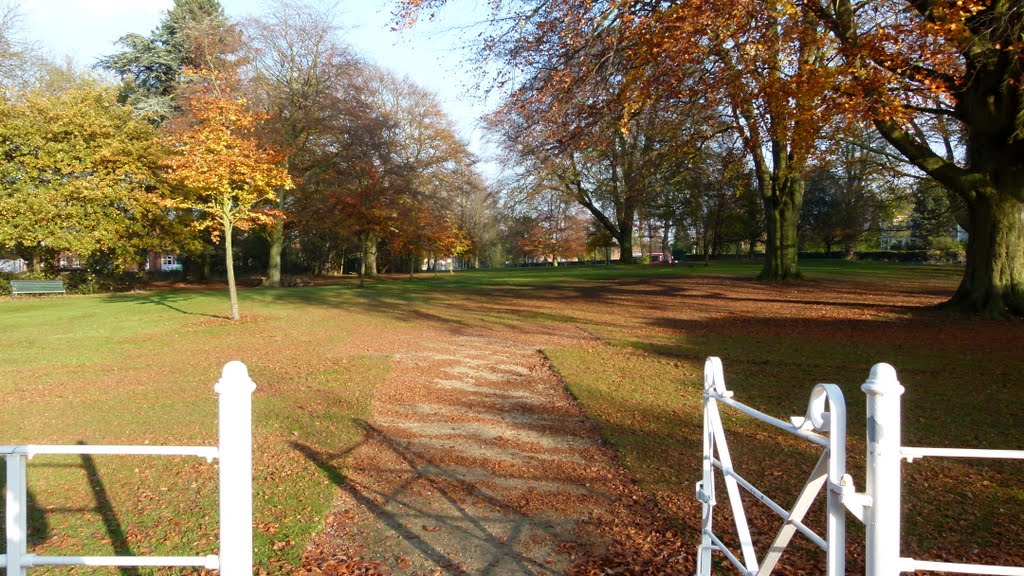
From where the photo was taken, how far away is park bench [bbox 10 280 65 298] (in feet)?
94.5

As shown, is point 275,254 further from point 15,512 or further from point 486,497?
point 15,512

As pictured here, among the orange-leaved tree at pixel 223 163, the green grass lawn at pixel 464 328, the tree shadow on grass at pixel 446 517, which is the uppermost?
the orange-leaved tree at pixel 223 163

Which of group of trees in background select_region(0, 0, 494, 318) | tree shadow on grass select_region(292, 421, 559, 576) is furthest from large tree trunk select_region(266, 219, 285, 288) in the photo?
tree shadow on grass select_region(292, 421, 559, 576)

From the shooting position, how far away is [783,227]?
25.7 m

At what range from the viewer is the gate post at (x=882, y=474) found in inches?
75.8

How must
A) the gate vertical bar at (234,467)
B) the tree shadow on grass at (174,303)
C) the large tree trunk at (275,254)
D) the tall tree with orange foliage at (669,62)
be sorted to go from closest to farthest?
the gate vertical bar at (234,467) < the tall tree with orange foliage at (669,62) < the tree shadow on grass at (174,303) < the large tree trunk at (275,254)

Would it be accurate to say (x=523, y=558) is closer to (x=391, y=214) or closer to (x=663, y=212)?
(x=391, y=214)

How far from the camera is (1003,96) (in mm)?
13812

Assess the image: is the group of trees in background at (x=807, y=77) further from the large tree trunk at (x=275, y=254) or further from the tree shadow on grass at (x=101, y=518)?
the large tree trunk at (x=275, y=254)

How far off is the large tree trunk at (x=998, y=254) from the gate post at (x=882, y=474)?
16.5m

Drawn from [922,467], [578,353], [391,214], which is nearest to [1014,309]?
[578,353]

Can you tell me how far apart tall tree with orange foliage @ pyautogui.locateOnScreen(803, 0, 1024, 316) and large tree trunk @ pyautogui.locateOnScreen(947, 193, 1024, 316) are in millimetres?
20

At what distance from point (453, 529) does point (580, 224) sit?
65.3 meters

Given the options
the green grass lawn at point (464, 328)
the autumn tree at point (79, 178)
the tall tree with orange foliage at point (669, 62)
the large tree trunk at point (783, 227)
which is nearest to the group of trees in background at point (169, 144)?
the autumn tree at point (79, 178)
